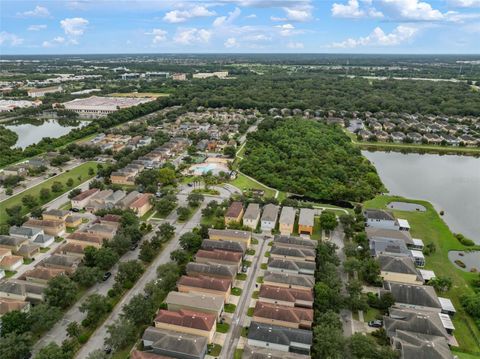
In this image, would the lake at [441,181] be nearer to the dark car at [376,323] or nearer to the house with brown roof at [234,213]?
the dark car at [376,323]

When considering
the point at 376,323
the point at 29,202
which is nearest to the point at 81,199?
the point at 29,202

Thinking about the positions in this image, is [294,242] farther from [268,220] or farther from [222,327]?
[222,327]

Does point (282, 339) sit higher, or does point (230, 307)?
point (282, 339)

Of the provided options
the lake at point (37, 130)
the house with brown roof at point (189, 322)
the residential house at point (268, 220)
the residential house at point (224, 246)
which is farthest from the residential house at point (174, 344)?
the lake at point (37, 130)

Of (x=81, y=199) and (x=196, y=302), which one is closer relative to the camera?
(x=196, y=302)

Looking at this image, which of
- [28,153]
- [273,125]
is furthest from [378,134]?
[28,153]
